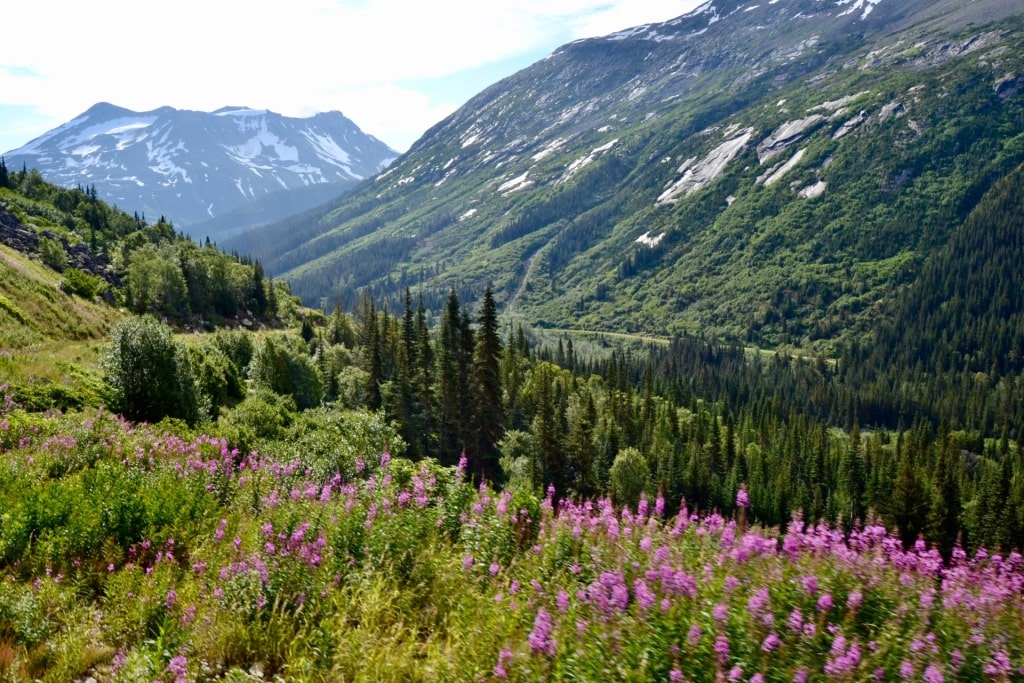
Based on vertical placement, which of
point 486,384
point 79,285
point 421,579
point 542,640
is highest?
point 79,285

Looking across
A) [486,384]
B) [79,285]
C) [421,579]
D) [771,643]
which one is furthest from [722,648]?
[79,285]

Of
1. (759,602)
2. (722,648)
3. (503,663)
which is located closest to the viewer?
(722,648)

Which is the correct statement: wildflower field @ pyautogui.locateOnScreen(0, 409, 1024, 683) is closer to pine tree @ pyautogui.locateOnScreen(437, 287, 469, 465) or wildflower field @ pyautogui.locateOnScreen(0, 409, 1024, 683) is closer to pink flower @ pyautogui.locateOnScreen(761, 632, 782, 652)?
pink flower @ pyautogui.locateOnScreen(761, 632, 782, 652)

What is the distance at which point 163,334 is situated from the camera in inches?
1044

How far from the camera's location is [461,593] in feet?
23.0

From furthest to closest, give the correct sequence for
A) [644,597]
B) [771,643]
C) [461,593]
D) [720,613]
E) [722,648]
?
[461,593] < [644,597] < [720,613] < [771,643] < [722,648]

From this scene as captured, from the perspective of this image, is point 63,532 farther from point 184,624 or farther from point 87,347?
point 87,347

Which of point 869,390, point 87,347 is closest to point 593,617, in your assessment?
point 87,347

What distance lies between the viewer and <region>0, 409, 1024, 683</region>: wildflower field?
16.0 feet

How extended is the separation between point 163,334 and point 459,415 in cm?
2621

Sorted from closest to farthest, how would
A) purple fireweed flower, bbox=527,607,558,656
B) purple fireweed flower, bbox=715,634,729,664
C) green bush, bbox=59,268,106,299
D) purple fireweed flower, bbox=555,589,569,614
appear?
purple fireweed flower, bbox=715,634,729,664, purple fireweed flower, bbox=527,607,558,656, purple fireweed flower, bbox=555,589,569,614, green bush, bbox=59,268,106,299

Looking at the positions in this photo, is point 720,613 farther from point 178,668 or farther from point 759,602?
point 178,668

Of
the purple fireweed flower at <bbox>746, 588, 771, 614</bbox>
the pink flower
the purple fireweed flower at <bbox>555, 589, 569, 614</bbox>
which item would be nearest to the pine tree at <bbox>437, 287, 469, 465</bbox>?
the purple fireweed flower at <bbox>555, 589, 569, 614</bbox>

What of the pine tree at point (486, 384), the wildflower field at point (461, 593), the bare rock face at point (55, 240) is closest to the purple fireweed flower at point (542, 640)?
the wildflower field at point (461, 593)
